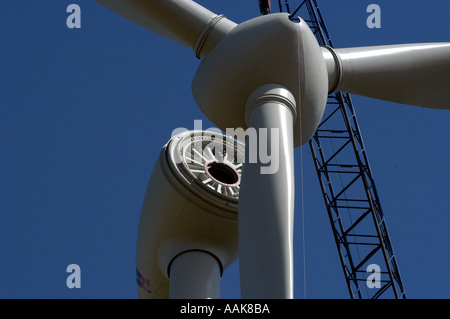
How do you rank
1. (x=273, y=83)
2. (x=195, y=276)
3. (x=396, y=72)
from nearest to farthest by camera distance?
(x=273, y=83)
(x=396, y=72)
(x=195, y=276)

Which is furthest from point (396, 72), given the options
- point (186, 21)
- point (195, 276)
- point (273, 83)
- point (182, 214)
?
point (195, 276)

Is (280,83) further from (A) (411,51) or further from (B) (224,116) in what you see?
(A) (411,51)

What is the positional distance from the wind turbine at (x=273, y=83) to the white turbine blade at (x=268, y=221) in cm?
1

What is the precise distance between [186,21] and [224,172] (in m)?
3.35

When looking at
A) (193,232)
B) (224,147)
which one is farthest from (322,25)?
(193,232)

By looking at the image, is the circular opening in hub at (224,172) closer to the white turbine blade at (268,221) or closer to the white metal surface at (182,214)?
the white metal surface at (182,214)

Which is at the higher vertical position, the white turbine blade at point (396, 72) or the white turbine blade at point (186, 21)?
the white turbine blade at point (186, 21)

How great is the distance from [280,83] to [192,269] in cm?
427

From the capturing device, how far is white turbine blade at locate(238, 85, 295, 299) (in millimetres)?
9695

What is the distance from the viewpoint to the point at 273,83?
39.9 feet

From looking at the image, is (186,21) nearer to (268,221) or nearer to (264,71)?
(264,71)

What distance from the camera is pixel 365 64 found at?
1377 centimetres

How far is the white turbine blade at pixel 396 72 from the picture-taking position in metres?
13.6

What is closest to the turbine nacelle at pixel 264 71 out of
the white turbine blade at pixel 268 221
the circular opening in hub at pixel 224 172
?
the white turbine blade at pixel 268 221
